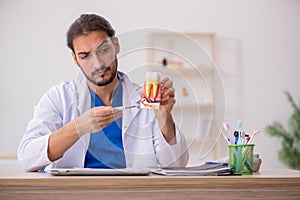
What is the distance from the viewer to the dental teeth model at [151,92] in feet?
4.60

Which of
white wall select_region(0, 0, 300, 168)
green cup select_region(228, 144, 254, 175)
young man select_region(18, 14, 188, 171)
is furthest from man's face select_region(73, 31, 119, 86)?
white wall select_region(0, 0, 300, 168)

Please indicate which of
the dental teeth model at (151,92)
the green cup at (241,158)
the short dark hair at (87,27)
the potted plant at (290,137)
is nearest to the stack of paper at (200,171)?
the green cup at (241,158)

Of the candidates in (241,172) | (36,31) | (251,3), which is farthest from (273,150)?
(241,172)

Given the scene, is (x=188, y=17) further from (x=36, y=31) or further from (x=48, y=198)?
(x=48, y=198)

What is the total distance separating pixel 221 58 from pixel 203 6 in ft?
1.56

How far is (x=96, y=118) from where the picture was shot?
138 centimetres

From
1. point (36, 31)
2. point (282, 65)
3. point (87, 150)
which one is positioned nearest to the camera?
point (87, 150)

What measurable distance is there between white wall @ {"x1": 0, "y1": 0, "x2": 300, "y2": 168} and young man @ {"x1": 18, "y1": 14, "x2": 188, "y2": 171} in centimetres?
272

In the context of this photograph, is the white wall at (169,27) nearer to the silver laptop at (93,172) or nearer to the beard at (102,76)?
the beard at (102,76)

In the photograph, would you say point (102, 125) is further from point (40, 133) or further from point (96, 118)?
point (40, 133)

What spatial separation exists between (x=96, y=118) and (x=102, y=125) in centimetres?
3

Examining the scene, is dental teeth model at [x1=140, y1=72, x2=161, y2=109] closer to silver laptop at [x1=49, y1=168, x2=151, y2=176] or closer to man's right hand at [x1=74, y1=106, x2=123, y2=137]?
man's right hand at [x1=74, y1=106, x2=123, y2=137]

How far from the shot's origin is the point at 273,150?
448 centimetres

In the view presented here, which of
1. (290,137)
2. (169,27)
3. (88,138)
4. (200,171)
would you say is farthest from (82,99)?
(290,137)
